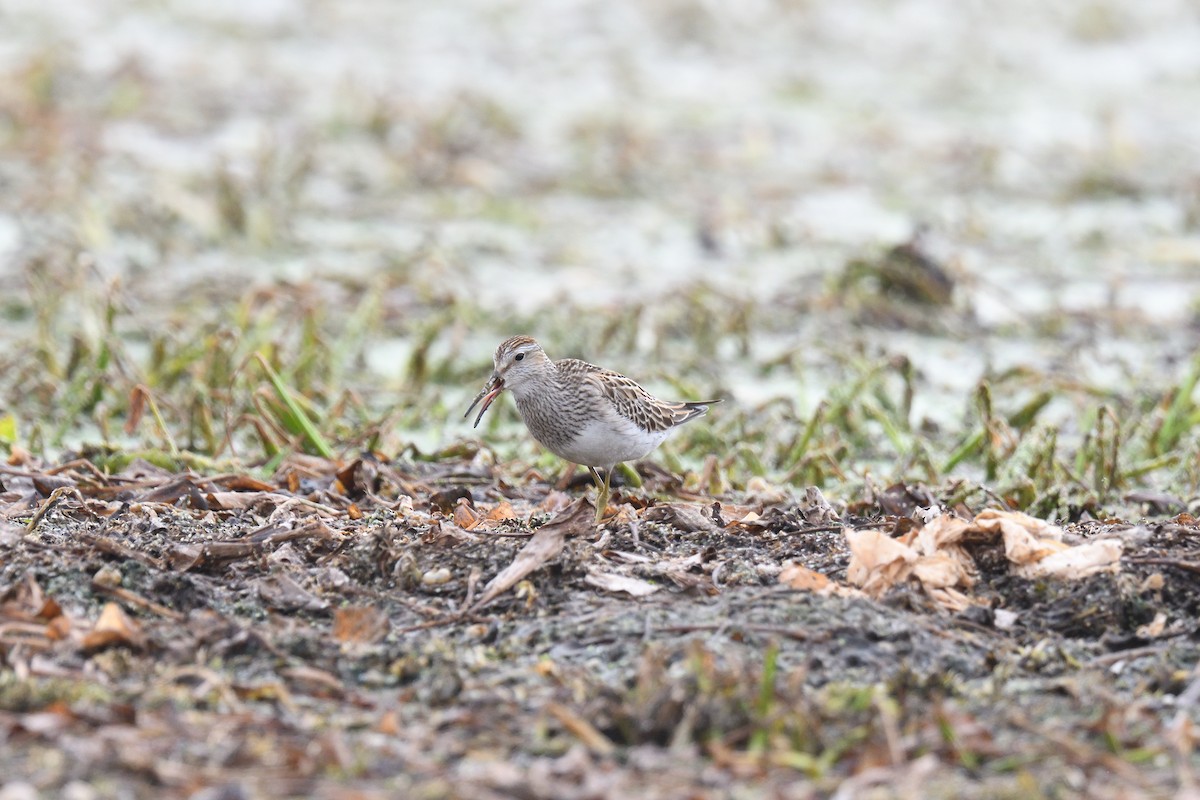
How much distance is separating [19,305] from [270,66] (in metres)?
4.53

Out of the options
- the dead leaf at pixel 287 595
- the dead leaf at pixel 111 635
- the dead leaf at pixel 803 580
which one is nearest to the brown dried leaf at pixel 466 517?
the dead leaf at pixel 287 595

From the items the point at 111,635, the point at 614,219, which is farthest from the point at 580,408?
the point at 614,219

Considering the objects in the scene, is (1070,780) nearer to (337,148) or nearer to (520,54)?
(337,148)

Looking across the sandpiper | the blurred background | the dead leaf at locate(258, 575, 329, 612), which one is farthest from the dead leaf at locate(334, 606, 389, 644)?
the blurred background

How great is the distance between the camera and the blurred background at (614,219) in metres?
6.56

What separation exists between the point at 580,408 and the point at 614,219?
4953 mm

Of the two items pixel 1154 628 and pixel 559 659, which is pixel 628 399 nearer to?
pixel 559 659

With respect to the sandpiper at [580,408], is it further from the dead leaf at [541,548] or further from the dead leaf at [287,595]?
the dead leaf at [287,595]

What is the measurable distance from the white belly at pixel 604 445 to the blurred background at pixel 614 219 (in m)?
0.71

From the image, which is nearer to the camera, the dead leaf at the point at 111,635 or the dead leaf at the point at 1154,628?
the dead leaf at the point at 111,635

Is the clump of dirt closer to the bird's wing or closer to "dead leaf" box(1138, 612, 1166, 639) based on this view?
"dead leaf" box(1138, 612, 1166, 639)

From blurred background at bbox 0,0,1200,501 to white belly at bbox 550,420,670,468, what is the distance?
707 mm

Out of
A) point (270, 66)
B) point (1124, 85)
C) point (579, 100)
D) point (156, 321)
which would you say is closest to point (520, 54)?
point (579, 100)

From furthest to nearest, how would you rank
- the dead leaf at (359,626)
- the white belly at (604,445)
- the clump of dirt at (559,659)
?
the white belly at (604,445) < the dead leaf at (359,626) < the clump of dirt at (559,659)
